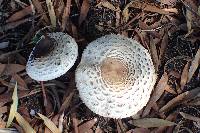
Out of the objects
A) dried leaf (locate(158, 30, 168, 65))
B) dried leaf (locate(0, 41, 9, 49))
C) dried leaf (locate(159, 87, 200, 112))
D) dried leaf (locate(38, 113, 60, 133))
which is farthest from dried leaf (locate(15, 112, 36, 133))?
dried leaf (locate(158, 30, 168, 65))

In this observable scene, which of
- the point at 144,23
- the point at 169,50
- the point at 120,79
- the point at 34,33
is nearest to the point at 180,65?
the point at 169,50

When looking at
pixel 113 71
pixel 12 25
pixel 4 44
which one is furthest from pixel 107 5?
pixel 4 44

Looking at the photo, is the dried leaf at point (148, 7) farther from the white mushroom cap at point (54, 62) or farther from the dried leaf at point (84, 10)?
the white mushroom cap at point (54, 62)

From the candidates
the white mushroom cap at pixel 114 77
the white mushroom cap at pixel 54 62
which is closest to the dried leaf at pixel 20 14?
the white mushroom cap at pixel 54 62

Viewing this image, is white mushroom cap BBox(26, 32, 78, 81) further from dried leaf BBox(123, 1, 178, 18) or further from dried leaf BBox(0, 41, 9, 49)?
dried leaf BBox(123, 1, 178, 18)

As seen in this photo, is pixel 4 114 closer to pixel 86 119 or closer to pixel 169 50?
pixel 86 119

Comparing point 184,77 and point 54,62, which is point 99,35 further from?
point 184,77
